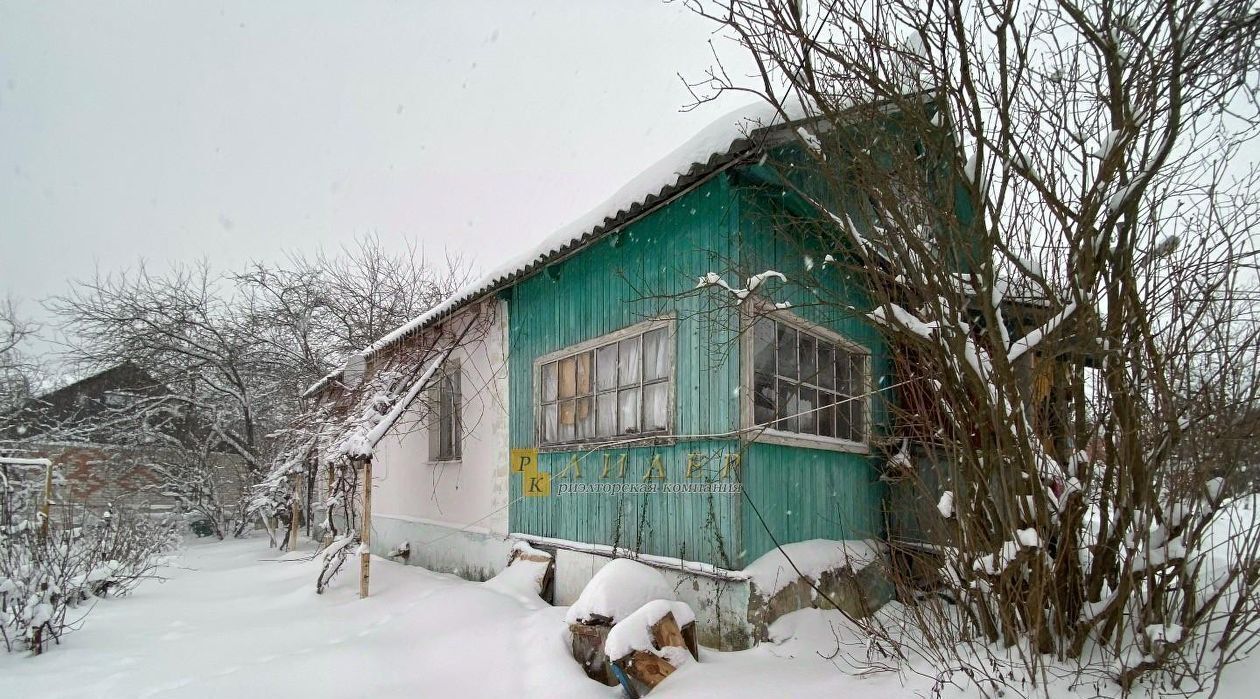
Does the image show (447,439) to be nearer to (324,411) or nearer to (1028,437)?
(324,411)

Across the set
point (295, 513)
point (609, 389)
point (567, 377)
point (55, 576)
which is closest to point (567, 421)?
point (567, 377)

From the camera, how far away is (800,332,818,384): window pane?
225 inches

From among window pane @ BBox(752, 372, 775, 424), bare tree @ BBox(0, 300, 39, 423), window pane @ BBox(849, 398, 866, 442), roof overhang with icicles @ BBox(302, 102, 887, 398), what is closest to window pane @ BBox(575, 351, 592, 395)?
roof overhang with icicles @ BBox(302, 102, 887, 398)

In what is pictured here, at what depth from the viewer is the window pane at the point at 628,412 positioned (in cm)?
575

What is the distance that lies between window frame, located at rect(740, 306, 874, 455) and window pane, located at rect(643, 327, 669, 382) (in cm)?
81

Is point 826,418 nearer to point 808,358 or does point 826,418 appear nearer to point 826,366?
point 826,366

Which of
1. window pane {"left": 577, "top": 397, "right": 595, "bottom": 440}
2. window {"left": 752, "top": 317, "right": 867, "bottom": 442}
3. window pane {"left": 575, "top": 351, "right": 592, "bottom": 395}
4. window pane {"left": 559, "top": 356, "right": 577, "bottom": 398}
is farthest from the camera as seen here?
window pane {"left": 559, "top": 356, "right": 577, "bottom": 398}

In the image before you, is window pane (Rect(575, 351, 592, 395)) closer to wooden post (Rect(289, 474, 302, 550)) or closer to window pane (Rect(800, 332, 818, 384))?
window pane (Rect(800, 332, 818, 384))

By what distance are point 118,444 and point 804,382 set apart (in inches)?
736

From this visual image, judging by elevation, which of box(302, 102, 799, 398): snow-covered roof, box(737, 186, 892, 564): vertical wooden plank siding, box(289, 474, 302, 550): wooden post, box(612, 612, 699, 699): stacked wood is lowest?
box(289, 474, 302, 550): wooden post

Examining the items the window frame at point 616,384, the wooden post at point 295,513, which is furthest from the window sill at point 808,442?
the wooden post at point 295,513

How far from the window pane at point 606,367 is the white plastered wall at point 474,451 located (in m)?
1.82

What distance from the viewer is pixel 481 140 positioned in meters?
83.6

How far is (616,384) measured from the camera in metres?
6.02
